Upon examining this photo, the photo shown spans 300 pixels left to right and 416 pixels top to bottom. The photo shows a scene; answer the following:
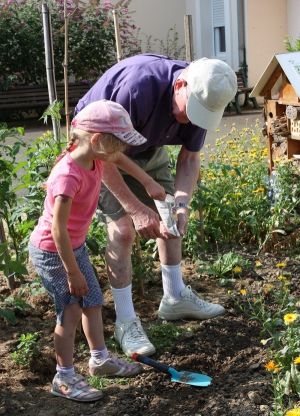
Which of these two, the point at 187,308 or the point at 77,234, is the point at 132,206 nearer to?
the point at 77,234

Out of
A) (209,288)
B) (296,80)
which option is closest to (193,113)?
(209,288)

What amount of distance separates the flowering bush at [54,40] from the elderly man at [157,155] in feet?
36.5

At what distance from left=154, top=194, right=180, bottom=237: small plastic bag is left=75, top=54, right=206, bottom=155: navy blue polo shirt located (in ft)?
0.93

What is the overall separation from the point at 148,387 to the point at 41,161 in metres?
1.42

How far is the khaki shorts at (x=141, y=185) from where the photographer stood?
10.8 feet

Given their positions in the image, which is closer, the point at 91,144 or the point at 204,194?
the point at 91,144

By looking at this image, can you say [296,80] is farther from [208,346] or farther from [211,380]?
[211,380]

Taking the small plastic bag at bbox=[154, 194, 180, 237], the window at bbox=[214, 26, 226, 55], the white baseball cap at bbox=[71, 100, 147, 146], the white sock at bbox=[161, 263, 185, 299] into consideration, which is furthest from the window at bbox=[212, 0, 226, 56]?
the white baseball cap at bbox=[71, 100, 147, 146]

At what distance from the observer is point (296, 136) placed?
4656 millimetres

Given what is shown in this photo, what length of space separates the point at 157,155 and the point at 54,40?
11.5 m

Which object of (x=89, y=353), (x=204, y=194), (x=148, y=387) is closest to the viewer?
(x=148, y=387)

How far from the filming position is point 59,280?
2.75 meters

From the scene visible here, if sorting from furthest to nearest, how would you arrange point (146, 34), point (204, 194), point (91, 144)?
point (146, 34), point (204, 194), point (91, 144)

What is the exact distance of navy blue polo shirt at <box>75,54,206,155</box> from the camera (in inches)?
120
